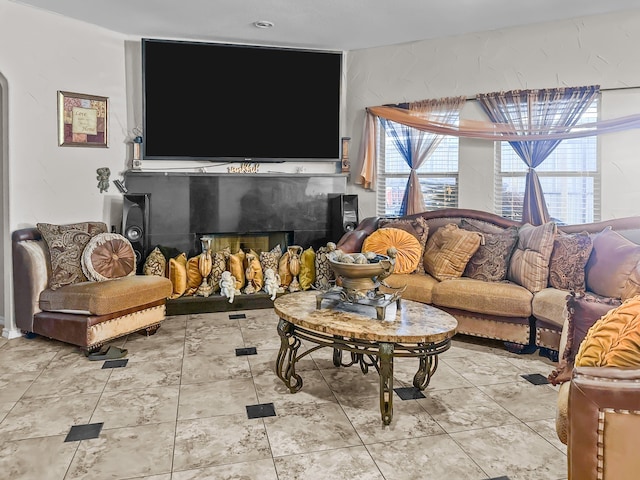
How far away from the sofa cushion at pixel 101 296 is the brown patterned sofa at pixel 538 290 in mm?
1983

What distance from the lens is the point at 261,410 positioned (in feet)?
8.62

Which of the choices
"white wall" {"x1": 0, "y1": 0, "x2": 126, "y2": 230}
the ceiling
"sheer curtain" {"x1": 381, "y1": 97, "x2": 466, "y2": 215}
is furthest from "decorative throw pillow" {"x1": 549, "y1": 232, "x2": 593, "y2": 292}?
"white wall" {"x1": 0, "y1": 0, "x2": 126, "y2": 230}

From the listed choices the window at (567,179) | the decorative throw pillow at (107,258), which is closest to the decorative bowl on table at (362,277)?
the decorative throw pillow at (107,258)

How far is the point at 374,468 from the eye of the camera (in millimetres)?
2084

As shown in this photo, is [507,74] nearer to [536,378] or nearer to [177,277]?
[536,378]

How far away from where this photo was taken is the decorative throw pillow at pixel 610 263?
10.6 ft

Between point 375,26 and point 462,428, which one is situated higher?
point 375,26

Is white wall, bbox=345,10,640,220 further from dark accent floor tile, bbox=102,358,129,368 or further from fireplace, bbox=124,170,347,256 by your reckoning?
dark accent floor tile, bbox=102,358,129,368

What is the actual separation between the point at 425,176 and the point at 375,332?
3.05m

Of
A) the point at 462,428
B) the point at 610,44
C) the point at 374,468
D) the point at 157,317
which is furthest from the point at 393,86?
the point at 374,468

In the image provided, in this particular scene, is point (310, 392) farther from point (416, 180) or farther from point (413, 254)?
point (416, 180)

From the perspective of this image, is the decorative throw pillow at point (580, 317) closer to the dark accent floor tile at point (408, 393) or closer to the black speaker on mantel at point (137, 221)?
the dark accent floor tile at point (408, 393)

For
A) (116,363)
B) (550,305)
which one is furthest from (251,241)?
(550,305)

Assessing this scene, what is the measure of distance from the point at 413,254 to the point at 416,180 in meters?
1.14
